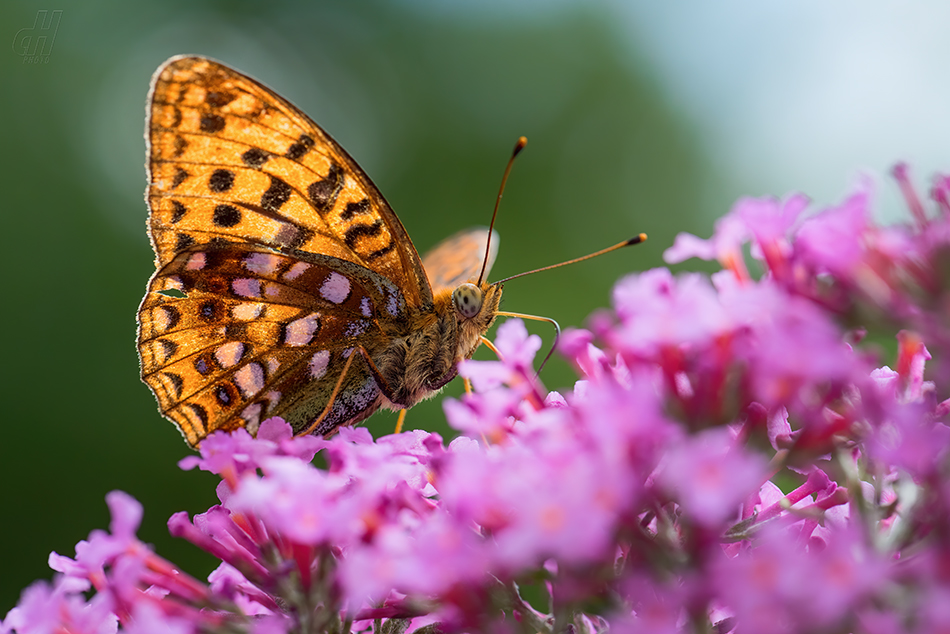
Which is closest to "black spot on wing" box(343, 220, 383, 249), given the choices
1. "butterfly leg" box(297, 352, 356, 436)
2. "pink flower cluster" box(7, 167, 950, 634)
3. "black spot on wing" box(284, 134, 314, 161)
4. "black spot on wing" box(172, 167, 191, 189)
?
"black spot on wing" box(284, 134, 314, 161)

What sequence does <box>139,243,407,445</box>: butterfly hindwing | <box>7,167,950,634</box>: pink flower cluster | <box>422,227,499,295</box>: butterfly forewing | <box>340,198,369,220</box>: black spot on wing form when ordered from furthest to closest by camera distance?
<box>422,227,499,295</box>: butterfly forewing, <box>340,198,369,220</box>: black spot on wing, <box>139,243,407,445</box>: butterfly hindwing, <box>7,167,950,634</box>: pink flower cluster

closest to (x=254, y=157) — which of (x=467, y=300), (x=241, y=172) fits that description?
(x=241, y=172)

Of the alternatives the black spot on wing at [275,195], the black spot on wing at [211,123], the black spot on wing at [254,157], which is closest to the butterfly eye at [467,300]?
the black spot on wing at [275,195]

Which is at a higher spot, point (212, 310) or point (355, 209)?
point (355, 209)

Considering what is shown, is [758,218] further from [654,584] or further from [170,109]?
[170,109]

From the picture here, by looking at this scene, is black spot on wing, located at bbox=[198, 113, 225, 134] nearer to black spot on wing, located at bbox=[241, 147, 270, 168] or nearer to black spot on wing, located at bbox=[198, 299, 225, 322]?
black spot on wing, located at bbox=[241, 147, 270, 168]

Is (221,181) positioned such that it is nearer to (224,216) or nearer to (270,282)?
(224,216)

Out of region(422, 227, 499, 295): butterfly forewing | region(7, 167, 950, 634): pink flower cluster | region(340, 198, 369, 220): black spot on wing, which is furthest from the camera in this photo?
region(422, 227, 499, 295): butterfly forewing
